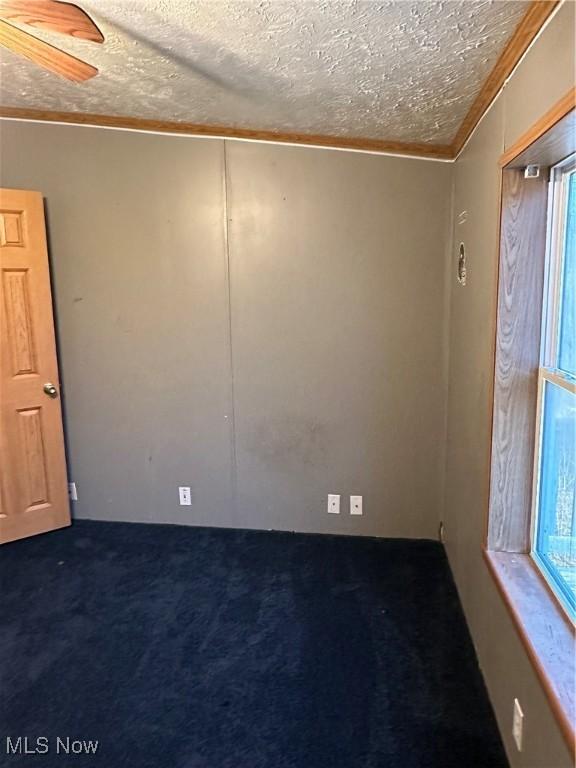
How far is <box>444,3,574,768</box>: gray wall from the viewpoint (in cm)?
132

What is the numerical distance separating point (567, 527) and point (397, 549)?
5.01 feet

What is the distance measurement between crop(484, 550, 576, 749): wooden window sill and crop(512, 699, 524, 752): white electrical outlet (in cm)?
25

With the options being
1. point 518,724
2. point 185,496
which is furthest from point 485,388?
point 185,496

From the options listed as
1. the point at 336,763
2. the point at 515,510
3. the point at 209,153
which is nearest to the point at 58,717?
the point at 336,763

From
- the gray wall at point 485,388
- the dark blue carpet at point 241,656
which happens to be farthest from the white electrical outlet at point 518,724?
the dark blue carpet at point 241,656

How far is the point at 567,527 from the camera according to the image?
5.23 feet

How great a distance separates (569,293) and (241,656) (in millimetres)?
1851

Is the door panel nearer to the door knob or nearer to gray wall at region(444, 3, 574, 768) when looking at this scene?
the door knob

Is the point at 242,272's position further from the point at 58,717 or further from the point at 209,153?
the point at 58,717

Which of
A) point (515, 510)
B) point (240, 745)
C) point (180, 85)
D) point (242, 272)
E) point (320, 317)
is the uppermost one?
point (180, 85)

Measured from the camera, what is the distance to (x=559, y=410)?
1622mm

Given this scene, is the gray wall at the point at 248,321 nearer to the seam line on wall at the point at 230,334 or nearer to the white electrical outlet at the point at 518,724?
the seam line on wall at the point at 230,334

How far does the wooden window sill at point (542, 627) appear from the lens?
48.2 inches

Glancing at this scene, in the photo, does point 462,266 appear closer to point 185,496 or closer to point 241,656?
point 241,656
